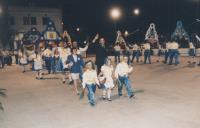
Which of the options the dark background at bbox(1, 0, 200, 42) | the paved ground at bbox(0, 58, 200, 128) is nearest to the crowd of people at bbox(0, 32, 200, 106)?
the paved ground at bbox(0, 58, 200, 128)

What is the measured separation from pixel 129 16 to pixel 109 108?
58.5 meters

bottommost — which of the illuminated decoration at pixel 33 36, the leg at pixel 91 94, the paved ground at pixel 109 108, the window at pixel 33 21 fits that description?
the paved ground at pixel 109 108

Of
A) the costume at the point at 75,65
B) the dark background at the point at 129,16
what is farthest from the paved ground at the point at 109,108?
the dark background at the point at 129,16

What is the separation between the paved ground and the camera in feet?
30.4

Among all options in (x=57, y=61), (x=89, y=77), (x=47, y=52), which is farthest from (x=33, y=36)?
(x=89, y=77)

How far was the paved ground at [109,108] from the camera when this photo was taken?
9273 mm

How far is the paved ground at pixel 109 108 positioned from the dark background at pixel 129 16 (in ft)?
121

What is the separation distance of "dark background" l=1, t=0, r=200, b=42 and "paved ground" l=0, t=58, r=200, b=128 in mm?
36976

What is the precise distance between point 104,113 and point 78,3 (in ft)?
213

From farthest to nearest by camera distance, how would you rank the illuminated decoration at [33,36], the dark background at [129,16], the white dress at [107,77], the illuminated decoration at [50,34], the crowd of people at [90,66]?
the dark background at [129,16], the illuminated decoration at [33,36], the illuminated decoration at [50,34], the white dress at [107,77], the crowd of people at [90,66]

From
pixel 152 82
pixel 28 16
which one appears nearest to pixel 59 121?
pixel 152 82

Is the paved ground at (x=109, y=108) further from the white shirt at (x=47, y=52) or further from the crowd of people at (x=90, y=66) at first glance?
the white shirt at (x=47, y=52)

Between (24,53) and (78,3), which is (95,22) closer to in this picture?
(78,3)

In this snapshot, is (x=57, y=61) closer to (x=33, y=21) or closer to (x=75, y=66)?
(x=75, y=66)
